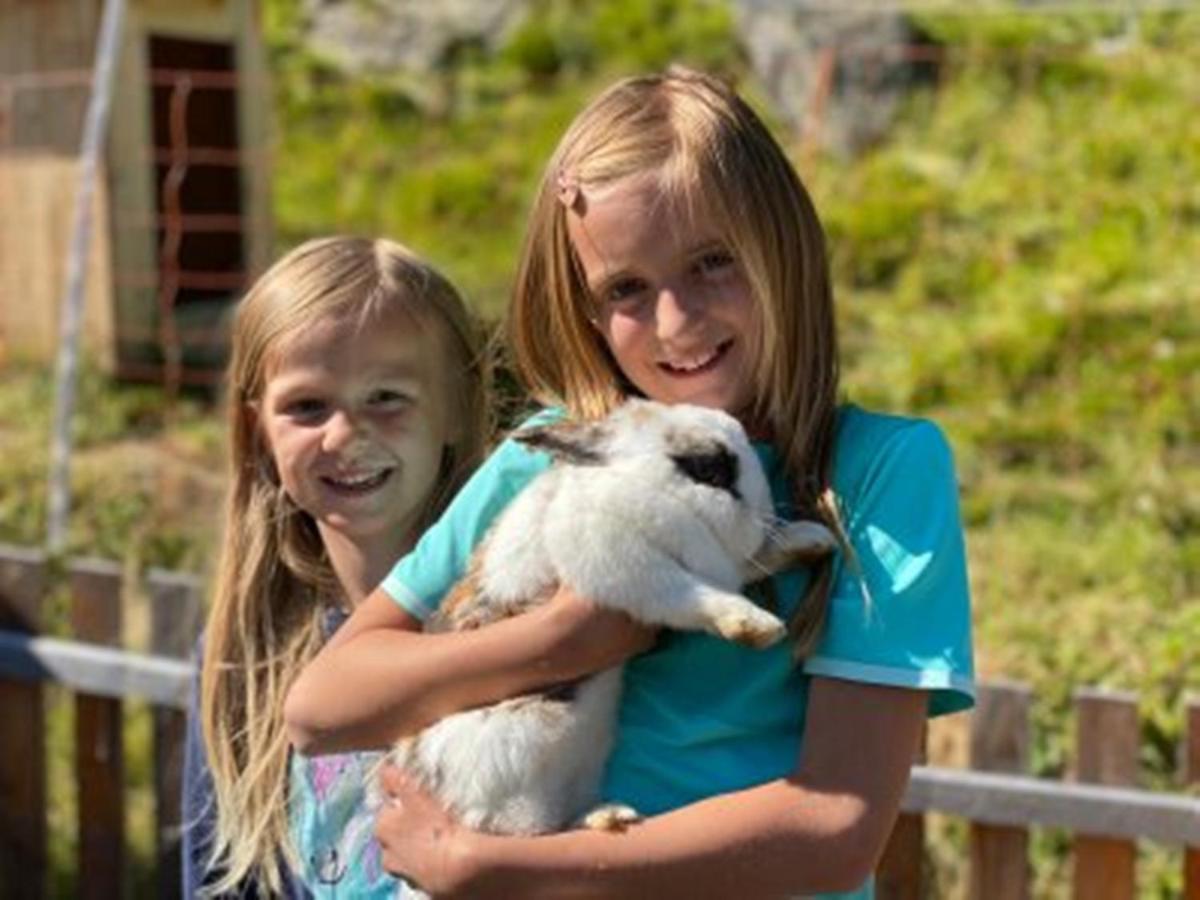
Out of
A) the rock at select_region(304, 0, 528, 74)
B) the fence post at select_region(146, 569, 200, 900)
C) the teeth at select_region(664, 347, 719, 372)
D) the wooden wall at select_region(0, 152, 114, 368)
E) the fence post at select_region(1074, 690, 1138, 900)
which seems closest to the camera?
the teeth at select_region(664, 347, 719, 372)

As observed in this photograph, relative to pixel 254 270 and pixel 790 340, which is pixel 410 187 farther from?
pixel 790 340

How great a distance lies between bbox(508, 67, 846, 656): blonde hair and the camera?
2045mm

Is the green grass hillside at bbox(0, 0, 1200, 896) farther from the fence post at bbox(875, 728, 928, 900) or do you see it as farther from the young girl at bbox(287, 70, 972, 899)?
the young girl at bbox(287, 70, 972, 899)

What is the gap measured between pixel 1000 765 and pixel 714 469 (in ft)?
6.73

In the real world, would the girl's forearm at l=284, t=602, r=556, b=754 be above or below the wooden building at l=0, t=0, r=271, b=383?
below

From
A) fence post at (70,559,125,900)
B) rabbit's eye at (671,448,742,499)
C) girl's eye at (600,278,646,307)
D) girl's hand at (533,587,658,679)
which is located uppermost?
girl's eye at (600,278,646,307)

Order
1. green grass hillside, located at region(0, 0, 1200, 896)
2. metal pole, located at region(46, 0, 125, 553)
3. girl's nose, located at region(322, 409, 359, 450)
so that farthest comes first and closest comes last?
metal pole, located at region(46, 0, 125, 553), green grass hillside, located at region(0, 0, 1200, 896), girl's nose, located at region(322, 409, 359, 450)

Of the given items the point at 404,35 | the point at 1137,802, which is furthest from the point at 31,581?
the point at 404,35

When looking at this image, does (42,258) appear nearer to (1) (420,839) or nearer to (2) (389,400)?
(2) (389,400)

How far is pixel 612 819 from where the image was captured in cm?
195

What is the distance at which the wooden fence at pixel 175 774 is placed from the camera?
3.53 metres

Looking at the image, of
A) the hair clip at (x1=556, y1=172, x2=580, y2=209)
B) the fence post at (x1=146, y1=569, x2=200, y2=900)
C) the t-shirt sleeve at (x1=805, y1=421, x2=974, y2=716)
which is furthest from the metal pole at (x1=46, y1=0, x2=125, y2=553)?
the t-shirt sleeve at (x1=805, y1=421, x2=974, y2=716)

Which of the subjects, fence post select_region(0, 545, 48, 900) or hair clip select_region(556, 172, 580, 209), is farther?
fence post select_region(0, 545, 48, 900)

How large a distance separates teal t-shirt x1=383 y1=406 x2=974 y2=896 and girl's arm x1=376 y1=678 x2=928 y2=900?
0.14 feet
